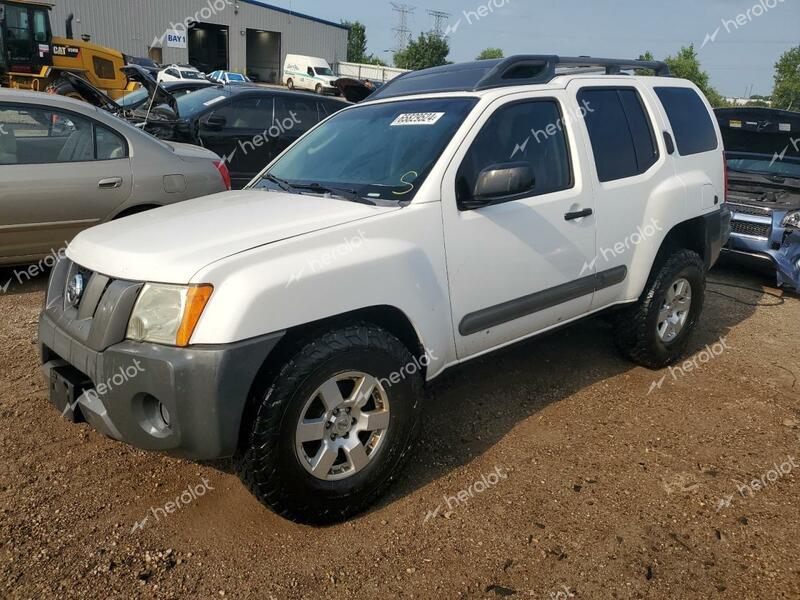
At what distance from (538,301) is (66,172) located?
414cm

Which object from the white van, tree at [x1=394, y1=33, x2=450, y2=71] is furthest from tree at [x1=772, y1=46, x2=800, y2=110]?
the white van

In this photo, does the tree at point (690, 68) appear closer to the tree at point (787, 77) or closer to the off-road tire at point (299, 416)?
the tree at point (787, 77)

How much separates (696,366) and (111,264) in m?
3.98

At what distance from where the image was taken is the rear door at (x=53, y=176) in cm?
510

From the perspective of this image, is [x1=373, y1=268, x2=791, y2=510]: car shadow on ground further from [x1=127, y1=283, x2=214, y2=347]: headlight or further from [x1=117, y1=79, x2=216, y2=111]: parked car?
[x1=117, y1=79, x2=216, y2=111]: parked car

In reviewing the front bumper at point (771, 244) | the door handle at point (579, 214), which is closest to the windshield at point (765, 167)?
the front bumper at point (771, 244)

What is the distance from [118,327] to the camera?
240 cm

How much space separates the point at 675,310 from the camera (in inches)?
178

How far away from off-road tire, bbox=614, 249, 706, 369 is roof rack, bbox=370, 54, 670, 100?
1435 millimetres

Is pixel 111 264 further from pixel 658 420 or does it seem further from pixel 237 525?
pixel 658 420

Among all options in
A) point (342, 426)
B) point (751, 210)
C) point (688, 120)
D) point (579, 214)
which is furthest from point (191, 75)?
point (342, 426)

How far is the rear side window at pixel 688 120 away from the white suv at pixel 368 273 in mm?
134

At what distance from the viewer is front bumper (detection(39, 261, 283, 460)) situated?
227 centimetres

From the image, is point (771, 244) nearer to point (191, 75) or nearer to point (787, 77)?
point (191, 75)
